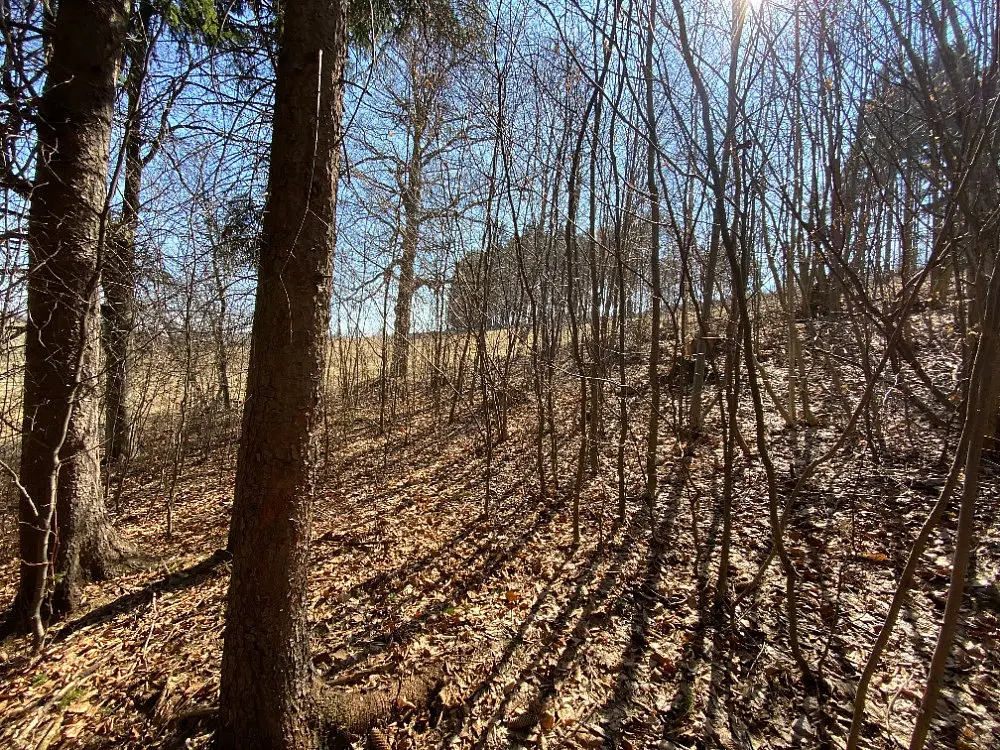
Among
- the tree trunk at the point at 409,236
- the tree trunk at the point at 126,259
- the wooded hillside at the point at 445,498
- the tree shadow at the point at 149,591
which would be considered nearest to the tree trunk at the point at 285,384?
the wooded hillside at the point at 445,498

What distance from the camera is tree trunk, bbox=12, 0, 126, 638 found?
2.96 meters

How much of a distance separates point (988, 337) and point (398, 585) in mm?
3502

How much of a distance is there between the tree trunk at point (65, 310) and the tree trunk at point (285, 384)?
186cm

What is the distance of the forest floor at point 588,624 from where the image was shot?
2201 mm

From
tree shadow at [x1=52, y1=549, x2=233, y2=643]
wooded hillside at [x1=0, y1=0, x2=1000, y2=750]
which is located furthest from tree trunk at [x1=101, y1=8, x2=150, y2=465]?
tree shadow at [x1=52, y1=549, x2=233, y2=643]

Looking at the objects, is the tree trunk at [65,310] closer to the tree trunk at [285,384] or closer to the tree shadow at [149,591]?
the tree shadow at [149,591]

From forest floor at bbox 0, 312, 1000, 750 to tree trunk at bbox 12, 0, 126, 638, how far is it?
19.3 inches

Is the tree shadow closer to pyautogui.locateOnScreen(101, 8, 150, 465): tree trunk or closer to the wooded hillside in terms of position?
the wooded hillside

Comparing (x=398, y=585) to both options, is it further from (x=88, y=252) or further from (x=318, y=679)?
(x=88, y=252)

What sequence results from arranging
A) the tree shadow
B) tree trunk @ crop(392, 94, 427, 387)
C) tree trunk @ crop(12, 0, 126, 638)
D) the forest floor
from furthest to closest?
tree trunk @ crop(392, 94, 427, 387) < the tree shadow < tree trunk @ crop(12, 0, 126, 638) < the forest floor

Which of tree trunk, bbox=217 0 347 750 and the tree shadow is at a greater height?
tree trunk, bbox=217 0 347 750

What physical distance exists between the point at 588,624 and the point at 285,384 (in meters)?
2.35

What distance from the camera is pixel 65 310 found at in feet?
10.00

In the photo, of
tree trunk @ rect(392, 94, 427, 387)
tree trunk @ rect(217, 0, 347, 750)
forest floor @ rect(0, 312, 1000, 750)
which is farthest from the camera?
tree trunk @ rect(392, 94, 427, 387)
